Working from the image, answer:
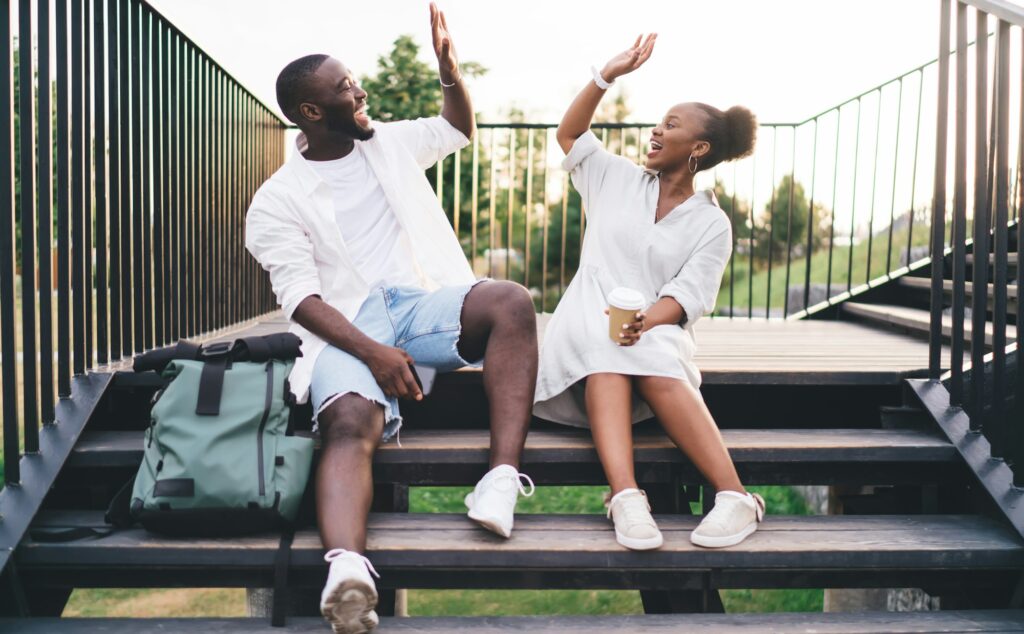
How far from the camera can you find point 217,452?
1.99 m

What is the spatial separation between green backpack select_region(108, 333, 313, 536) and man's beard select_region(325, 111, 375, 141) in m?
0.83

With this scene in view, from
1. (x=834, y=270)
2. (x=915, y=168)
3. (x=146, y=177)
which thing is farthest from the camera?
(x=834, y=270)

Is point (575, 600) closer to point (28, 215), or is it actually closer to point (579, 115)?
point (579, 115)

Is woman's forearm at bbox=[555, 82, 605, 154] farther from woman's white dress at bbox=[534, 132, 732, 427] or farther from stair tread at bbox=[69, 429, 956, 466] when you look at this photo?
stair tread at bbox=[69, 429, 956, 466]

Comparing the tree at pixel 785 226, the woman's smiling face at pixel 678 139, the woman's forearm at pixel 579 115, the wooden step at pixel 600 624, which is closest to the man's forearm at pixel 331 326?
the wooden step at pixel 600 624

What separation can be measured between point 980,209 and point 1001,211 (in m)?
0.06

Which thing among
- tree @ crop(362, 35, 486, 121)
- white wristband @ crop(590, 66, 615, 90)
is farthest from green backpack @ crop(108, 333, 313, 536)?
tree @ crop(362, 35, 486, 121)

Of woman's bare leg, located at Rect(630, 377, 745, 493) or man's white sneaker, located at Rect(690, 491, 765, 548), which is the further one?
woman's bare leg, located at Rect(630, 377, 745, 493)

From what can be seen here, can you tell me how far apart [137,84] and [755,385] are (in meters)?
2.22

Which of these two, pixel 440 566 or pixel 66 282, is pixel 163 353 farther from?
pixel 440 566

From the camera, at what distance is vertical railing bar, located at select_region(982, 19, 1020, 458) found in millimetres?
2281

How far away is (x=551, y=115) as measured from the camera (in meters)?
19.0

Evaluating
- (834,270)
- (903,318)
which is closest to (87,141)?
(903,318)

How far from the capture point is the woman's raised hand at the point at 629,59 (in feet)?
8.21
